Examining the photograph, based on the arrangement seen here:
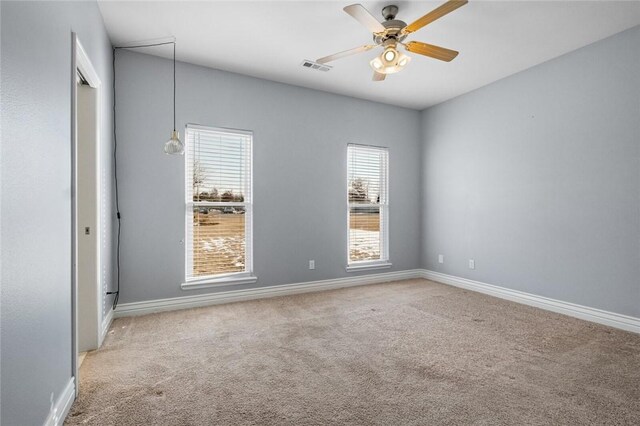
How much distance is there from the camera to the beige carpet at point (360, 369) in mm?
1838

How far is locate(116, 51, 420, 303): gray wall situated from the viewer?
3520mm

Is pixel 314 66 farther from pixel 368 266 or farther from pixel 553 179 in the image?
pixel 553 179

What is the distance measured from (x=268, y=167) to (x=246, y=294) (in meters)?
1.64

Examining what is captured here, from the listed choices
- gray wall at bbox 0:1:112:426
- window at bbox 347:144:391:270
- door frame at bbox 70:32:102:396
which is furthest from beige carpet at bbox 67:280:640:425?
window at bbox 347:144:391:270

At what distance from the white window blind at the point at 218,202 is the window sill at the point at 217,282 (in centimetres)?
6

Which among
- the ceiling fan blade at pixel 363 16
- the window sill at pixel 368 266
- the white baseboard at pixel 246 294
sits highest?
the ceiling fan blade at pixel 363 16

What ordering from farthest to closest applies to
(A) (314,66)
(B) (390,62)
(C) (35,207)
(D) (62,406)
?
(A) (314,66)
(B) (390,62)
(D) (62,406)
(C) (35,207)

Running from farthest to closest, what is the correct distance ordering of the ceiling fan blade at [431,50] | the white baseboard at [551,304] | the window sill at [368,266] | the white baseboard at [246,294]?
the window sill at [368,266]
the white baseboard at [246,294]
the white baseboard at [551,304]
the ceiling fan blade at [431,50]

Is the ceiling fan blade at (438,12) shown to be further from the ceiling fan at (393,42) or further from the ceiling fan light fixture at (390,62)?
the ceiling fan light fixture at (390,62)

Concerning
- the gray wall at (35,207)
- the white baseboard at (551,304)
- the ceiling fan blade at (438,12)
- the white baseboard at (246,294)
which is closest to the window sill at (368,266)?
the white baseboard at (246,294)

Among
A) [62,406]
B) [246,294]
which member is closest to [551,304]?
[246,294]

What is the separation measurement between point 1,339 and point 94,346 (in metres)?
1.74

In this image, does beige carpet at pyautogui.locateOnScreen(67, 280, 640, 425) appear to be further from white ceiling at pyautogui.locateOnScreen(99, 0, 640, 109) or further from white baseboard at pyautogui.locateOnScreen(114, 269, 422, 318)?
white ceiling at pyautogui.locateOnScreen(99, 0, 640, 109)

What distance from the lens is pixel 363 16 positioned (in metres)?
2.34
